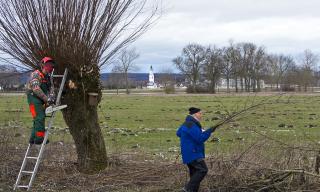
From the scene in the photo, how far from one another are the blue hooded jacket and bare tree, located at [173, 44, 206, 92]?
8210 cm

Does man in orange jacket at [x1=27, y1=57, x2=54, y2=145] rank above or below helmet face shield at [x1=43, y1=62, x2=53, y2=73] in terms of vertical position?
below

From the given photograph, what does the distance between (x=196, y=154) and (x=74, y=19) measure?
3675 millimetres

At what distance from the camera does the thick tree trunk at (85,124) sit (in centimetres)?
980

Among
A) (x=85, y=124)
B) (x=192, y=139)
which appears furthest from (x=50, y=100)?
(x=192, y=139)

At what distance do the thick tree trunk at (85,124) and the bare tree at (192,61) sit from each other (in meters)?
80.1

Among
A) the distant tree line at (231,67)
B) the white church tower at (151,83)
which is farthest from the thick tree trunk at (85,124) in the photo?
the white church tower at (151,83)

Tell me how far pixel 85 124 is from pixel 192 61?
271 feet

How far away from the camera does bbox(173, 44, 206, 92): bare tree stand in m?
90.2

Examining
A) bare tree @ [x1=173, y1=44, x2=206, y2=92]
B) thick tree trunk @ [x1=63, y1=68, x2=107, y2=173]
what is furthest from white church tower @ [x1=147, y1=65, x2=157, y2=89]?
thick tree trunk @ [x1=63, y1=68, x2=107, y2=173]

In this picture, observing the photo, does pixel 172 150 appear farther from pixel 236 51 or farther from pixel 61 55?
pixel 236 51

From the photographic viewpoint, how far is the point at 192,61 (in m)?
91.8

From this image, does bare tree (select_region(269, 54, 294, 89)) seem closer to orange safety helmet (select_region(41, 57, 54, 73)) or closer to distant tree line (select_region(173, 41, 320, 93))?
distant tree line (select_region(173, 41, 320, 93))

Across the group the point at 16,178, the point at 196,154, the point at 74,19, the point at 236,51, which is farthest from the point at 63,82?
the point at 236,51

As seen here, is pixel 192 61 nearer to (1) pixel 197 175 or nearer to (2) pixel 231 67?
(2) pixel 231 67
